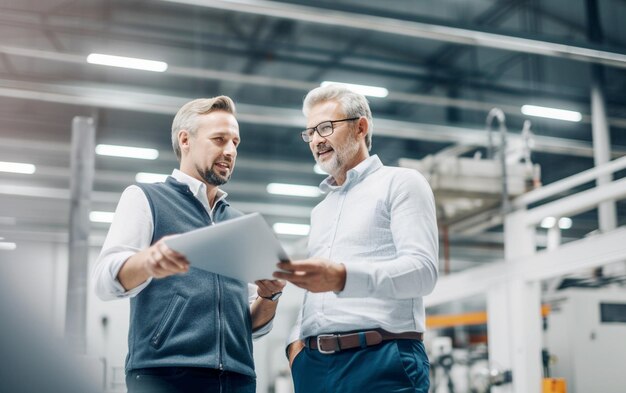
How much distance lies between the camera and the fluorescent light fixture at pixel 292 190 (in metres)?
10.8

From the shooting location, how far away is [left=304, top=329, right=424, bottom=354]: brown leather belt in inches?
61.1

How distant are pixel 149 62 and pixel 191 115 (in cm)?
599

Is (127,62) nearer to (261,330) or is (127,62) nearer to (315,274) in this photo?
(261,330)

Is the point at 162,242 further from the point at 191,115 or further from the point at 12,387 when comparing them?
the point at 12,387

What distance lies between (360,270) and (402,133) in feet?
22.8

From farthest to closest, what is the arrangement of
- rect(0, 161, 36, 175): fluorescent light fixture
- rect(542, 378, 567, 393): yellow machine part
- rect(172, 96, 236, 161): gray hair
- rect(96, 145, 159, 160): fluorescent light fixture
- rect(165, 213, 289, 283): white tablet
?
rect(96, 145, 159, 160): fluorescent light fixture → rect(0, 161, 36, 175): fluorescent light fixture → rect(542, 378, 567, 393): yellow machine part → rect(172, 96, 236, 161): gray hair → rect(165, 213, 289, 283): white tablet

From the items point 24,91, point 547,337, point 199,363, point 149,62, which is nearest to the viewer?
point 199,363

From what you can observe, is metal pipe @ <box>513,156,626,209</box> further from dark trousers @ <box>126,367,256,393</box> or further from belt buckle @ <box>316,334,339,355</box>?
dark trousers @ <box>126,367,256,393</box>

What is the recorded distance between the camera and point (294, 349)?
173 cm

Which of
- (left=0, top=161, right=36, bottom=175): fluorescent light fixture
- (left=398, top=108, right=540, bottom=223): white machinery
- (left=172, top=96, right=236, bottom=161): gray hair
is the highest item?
(left=0, top=161, right=36, bottom=175): fluorescent light fixture

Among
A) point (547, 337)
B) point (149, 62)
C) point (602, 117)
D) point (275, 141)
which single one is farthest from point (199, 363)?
point (275, 141)

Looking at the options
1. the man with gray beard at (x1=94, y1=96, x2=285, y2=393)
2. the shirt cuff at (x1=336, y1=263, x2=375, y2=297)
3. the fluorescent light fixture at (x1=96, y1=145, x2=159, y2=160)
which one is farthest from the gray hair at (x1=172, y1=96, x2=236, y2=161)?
the fluorescent light fixture at (x1=96, y1=145, x2=159, y2=160)

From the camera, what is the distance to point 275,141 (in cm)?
971

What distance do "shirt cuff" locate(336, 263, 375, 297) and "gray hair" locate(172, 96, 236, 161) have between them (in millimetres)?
579
